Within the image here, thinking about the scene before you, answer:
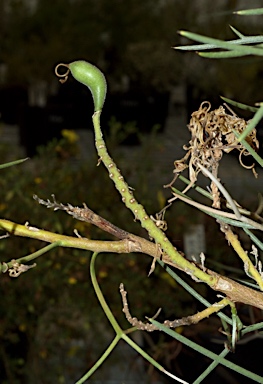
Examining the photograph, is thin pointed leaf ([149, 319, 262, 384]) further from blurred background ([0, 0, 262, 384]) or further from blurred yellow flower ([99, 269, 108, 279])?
blurred yellow flower ([99, 269, 108, 279])

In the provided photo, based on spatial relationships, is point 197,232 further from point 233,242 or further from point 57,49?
point 57,49

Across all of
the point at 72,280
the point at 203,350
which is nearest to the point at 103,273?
the point at 72,280

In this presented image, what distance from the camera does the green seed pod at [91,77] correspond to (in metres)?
0.23

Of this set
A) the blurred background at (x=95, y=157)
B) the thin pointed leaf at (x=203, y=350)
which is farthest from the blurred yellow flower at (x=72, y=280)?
the thin pointed leaf at (x=203, y=350)

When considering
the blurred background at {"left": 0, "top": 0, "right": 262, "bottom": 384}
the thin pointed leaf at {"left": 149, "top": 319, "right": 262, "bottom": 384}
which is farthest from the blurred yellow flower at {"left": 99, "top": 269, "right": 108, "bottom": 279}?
the thin pointed leaf at {"left": 149, "top": 319, "right": 262, "bottom": 384}

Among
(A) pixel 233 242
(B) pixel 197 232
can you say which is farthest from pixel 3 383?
(A) pixel 233 242

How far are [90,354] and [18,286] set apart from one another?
25 centimetres

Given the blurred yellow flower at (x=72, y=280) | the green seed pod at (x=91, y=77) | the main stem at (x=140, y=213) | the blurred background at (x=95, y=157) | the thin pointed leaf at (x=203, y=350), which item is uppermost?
the green seed pod at (x=91, y=77)

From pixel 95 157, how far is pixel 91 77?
5.55 feet

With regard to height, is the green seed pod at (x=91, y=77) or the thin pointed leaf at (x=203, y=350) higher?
the green seed pod at (x=91, y=77)

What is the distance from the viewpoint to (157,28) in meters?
5.31

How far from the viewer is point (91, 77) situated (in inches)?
9.3

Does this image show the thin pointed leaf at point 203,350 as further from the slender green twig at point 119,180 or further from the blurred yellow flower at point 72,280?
the blurred yellow flower at point 72,280

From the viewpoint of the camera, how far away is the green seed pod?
23 cm
